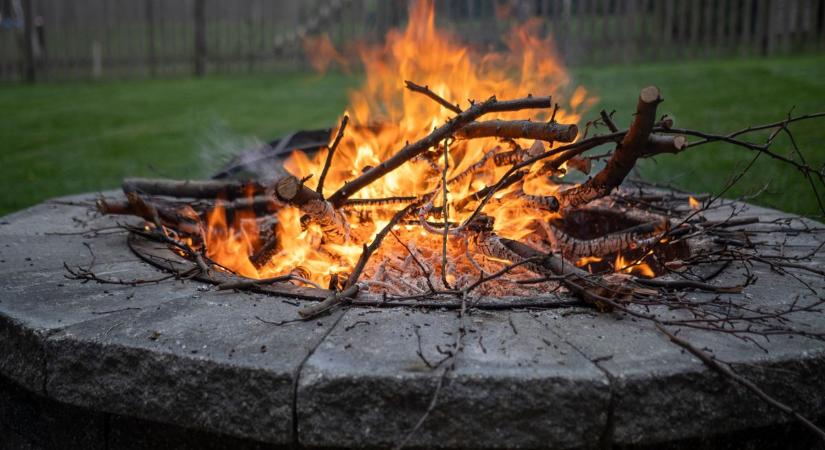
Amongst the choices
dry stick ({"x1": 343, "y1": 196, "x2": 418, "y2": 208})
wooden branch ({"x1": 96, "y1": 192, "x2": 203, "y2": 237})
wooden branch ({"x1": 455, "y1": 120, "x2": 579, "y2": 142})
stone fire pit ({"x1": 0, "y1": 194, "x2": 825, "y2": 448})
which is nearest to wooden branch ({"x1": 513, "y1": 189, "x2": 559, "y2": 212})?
wooden branch ({"x1": 455, "y1": 120, "x2": 579, "y2": 142})

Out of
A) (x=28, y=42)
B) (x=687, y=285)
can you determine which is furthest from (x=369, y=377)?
(x=28, y=42)

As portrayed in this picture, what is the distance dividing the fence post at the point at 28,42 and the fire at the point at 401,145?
11.8 metres

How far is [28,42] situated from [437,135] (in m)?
12.9

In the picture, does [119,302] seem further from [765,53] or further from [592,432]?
[765,53]

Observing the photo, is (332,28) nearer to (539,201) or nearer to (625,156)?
(539,201)

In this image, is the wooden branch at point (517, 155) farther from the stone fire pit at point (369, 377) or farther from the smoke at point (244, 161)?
the smoke at point (244, 161)

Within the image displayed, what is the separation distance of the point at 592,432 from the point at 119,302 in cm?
145

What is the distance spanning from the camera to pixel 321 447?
6.40 ft

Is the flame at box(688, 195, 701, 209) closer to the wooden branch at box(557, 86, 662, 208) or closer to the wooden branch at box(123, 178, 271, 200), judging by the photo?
the wooden branch at box(557, 86, 662, 208)

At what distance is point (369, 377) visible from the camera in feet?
5.90

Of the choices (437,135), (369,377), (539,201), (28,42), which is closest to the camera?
(369,377)

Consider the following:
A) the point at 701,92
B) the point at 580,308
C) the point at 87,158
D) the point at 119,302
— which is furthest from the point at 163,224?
the point at 701,92

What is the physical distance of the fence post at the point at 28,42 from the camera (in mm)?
13102

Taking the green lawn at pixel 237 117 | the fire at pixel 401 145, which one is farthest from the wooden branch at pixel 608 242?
the green lawn at pixel 237 117
